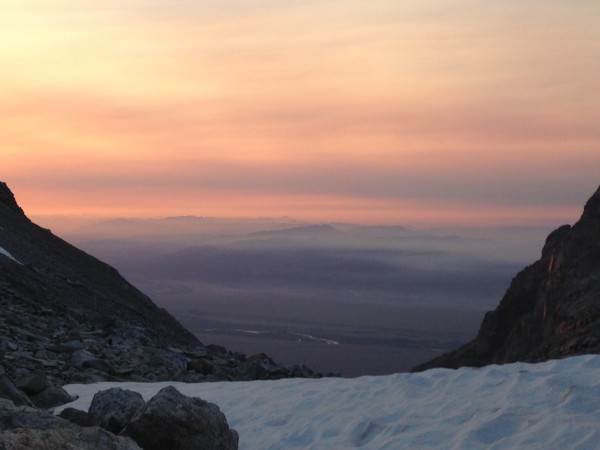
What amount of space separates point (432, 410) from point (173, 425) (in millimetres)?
3916

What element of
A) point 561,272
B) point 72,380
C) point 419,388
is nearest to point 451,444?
point 419,388

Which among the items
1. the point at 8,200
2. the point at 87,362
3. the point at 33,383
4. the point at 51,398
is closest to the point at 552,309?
the point at 87,362

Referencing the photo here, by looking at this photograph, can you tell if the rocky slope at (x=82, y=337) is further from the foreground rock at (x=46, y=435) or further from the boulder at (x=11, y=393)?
the foreground rock at (x=46, y=435)

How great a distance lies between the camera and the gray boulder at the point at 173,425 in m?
9.78

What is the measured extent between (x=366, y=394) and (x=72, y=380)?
23.6ft

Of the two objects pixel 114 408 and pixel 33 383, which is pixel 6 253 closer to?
pixel 33 383

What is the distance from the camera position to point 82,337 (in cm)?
2258

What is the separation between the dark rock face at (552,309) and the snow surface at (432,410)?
3.22 meters

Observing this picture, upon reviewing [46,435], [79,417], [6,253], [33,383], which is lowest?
[33,383]

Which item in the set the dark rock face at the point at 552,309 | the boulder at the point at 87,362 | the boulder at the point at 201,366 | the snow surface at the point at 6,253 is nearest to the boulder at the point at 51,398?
the boulder at the point at 87,362

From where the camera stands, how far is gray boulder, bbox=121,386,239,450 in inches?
385

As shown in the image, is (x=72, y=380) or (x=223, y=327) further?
(x=223, y=327)

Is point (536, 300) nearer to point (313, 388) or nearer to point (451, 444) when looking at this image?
point (313, 388)

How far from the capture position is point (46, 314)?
24.7m
